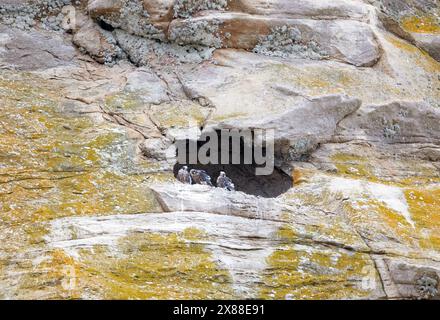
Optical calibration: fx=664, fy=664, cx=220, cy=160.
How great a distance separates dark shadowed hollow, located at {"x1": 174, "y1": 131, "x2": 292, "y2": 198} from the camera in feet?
65.0

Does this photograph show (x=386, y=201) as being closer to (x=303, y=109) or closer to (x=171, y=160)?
(x=303, y=109)

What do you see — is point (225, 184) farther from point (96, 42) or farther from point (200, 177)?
point (96, 42)

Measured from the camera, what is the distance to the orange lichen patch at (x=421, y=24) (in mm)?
24578

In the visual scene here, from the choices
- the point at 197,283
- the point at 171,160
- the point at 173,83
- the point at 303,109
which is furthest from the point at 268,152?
the point at 197,283

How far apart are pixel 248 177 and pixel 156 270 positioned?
263 inches

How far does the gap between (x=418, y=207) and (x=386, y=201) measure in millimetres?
906

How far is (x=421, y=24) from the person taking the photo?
24.9 metres

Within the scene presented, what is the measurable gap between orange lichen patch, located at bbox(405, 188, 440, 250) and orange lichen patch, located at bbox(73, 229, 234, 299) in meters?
5.42

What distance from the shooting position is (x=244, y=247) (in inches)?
613

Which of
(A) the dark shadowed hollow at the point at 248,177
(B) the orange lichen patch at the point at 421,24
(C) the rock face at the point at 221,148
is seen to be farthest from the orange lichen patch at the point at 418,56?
(A) the dark shadowed hollow at the point at 248,177

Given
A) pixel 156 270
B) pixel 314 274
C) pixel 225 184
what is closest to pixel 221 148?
pixel 225 184

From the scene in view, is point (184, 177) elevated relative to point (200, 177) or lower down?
elevated

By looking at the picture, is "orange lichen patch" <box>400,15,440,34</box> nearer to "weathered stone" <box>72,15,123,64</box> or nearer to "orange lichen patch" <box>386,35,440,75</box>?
"orange lichen patch" <box>386,35,440,75</box>

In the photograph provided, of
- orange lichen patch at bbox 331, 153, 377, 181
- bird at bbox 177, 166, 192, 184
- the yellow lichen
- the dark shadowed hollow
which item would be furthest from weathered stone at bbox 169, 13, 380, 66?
the yellow lichen
